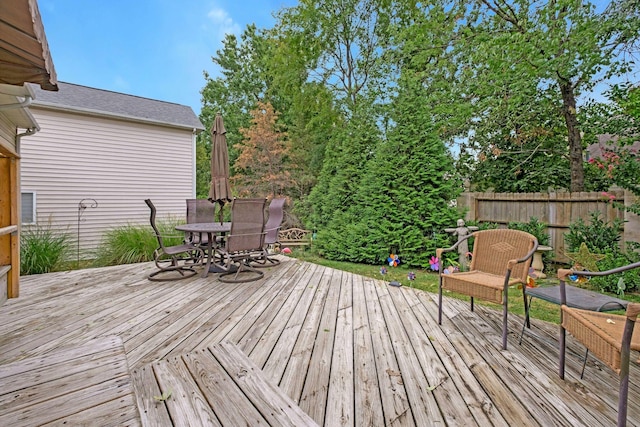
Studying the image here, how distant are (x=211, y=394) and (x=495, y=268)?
2.71 m

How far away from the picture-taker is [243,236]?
174 inches

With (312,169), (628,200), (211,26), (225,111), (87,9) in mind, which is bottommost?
(628,200)

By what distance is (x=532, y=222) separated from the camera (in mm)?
5605

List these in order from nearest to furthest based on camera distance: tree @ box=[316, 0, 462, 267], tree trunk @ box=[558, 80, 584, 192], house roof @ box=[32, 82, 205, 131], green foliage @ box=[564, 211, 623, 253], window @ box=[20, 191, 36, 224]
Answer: green foliage @ box=[564, 211, 623, 253] < tree @ box=[316, 0, 462, 267] < tree trunk @ box=[558, 80, 584, 192] < window @ box=[20, 191, 36, 224] < house roof @ box=[32, 82, 205, 131]

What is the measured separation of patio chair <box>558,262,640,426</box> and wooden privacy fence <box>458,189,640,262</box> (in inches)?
160

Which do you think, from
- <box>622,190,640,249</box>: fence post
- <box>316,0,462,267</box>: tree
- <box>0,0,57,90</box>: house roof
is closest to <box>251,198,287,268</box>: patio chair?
<box>316,0,462,267</box>: tree

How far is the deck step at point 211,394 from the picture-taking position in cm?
151

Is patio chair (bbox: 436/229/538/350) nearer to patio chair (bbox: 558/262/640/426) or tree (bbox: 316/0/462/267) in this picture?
patio chair (bbox: 558/262/640/426)

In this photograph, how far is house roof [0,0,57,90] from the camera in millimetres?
1014

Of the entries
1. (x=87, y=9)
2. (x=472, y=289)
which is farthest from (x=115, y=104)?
(x=472, y=289)

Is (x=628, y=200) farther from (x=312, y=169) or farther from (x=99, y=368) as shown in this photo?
(x=312, y=169)

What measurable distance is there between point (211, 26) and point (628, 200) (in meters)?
17.7

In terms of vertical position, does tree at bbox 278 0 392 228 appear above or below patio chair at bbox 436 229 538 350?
above

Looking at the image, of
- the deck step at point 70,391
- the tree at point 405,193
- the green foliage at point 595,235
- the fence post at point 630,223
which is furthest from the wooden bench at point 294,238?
the deck step at point 70,391
